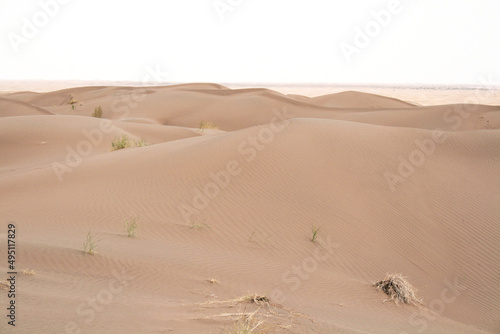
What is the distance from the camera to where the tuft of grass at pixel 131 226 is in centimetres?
692

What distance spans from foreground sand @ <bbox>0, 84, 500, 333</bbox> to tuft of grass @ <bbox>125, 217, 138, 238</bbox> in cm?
11

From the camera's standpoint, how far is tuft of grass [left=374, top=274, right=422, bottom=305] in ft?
19.5

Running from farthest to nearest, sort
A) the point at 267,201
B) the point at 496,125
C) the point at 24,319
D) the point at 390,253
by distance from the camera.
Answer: the point at 496,125 → the point at 267,201 → the point at 390,253 → the point at 24,319

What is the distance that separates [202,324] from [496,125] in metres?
20.6

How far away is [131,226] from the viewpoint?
7.28 m

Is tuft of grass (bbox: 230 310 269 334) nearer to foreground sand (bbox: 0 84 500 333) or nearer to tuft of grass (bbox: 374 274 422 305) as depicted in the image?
foreground sand (bbox: 0 84 500 333)

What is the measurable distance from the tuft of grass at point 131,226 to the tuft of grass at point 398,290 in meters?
3.47

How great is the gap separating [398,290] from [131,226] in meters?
3.90

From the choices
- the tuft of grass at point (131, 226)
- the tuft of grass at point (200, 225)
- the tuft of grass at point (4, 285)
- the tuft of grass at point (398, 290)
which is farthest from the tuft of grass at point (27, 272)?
the tuft of grass at point (398, 290)

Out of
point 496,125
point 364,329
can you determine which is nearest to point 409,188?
point 364,329

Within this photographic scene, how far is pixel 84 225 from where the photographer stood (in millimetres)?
7398

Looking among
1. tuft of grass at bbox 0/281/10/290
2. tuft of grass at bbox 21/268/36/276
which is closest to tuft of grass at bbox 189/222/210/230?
tuft of grass at bbox 21/268/36/276

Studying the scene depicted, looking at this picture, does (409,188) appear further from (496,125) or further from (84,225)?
(496,125)

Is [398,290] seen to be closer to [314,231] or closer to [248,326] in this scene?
[314,231]
